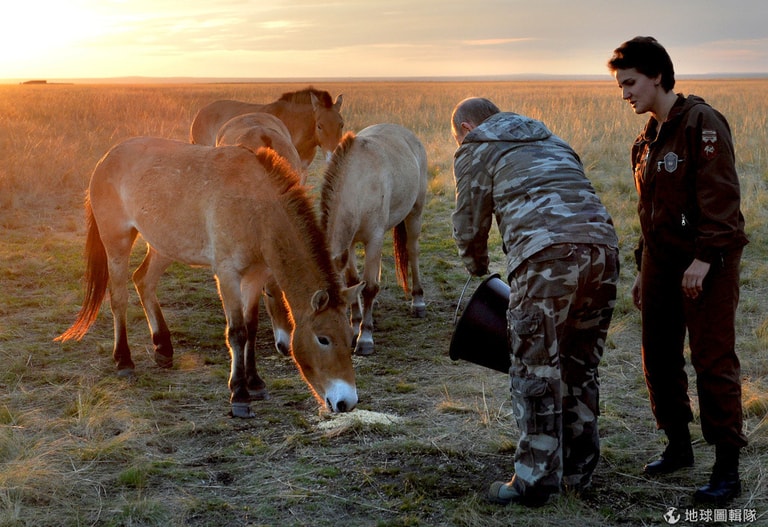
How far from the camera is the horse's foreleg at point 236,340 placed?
17.9ft

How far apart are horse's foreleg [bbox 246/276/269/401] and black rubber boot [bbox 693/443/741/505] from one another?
3223mm

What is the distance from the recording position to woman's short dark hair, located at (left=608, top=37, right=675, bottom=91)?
148 inches

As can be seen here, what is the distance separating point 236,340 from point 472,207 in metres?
2.55

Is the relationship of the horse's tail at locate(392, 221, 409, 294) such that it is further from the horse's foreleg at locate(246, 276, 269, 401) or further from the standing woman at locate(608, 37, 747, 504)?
the standing woman at locate(608, 37, 747, 504)

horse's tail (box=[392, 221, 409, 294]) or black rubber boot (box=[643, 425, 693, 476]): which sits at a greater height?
horse's tail (box=[392, 221, 409, 294])

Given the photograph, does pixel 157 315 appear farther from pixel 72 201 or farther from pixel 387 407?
pixel 72 201

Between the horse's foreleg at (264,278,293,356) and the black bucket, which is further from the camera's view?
the horse's foreleg at (264,278,293,356)

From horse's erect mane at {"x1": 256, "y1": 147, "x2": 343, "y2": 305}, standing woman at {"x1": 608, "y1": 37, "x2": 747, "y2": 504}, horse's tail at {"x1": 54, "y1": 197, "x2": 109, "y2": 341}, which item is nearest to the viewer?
standing woman at {"x1": 608, "y1": 37, "x2": 747, "y2": 504}

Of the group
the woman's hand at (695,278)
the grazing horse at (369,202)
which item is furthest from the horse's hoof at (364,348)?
the woman's hand at (695,278)

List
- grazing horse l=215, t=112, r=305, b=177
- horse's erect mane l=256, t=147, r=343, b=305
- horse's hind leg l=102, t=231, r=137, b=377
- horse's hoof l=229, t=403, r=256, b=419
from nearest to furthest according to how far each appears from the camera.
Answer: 1. horse's erect mane l=256, t=147, r=343, b=305
2. horse's hoof l=229, t=403, r=256, b=419
3. horse's hind leg l=102, t=231, r=137, b=377
4. grazing horse l=215, t=112, r=305, b=177

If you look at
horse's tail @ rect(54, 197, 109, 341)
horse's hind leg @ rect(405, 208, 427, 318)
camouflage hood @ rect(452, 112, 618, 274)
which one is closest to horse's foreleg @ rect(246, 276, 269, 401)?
horse's tail @ rect(54, 197, 109, 341)

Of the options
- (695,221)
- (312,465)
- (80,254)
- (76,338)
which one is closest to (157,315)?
(76,338)

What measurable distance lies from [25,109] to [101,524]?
95.8ft

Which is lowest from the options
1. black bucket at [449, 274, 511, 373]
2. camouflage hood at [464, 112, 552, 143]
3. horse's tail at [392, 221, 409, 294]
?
horse's tail at [392, 221, 409, 294]
